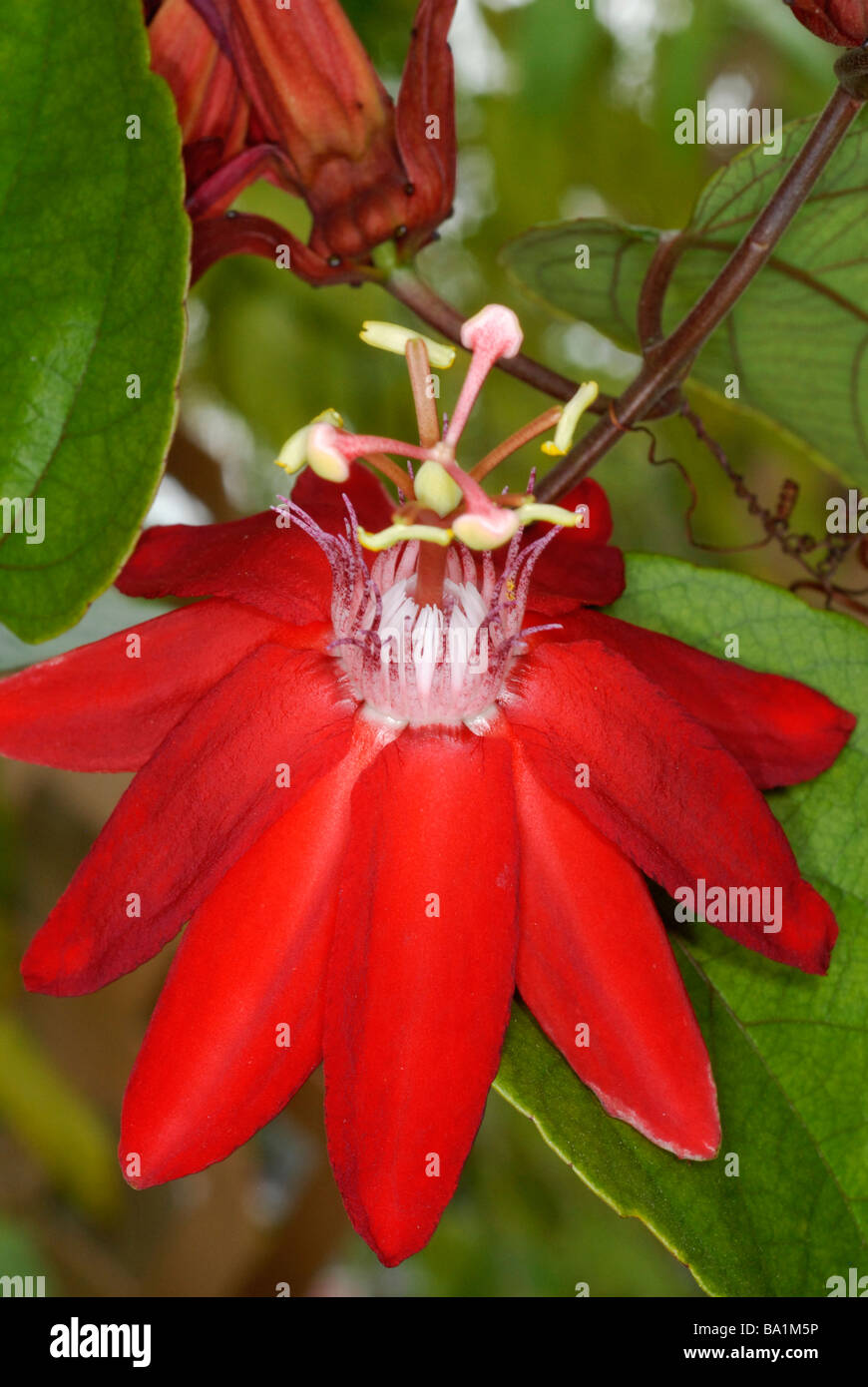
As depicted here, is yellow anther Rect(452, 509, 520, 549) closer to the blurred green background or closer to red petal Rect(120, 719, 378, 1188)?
red petal Rect(120, 719, 378, 1188)

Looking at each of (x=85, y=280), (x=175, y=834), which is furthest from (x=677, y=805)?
(x=85, y=280)

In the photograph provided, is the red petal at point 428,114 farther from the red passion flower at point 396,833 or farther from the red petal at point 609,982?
the red petal at point 609,982

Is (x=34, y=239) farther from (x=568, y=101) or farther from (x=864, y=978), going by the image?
(x=568, y=101)

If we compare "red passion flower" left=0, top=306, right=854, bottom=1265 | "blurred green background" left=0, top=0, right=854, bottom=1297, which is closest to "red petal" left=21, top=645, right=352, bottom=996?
"red passion flower" left=0, top=306, right=854, bottom=1265

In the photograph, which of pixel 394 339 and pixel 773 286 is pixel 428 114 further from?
pixel 773 286

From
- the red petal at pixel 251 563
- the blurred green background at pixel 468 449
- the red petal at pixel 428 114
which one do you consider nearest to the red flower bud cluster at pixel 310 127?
the red petal at pixel 428 114
